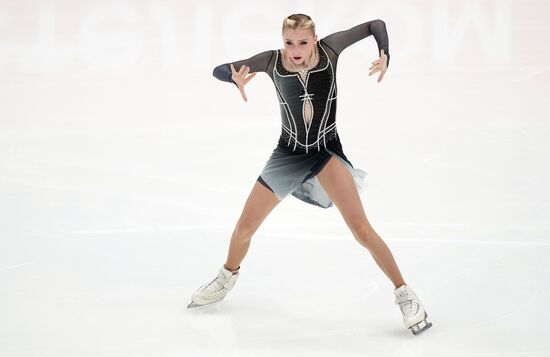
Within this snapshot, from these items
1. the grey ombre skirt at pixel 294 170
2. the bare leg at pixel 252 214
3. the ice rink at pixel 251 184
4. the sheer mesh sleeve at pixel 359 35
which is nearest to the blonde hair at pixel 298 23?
the sheer mesh sleeve at pixel 359 35

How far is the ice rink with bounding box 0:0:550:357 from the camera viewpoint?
5.36 metres

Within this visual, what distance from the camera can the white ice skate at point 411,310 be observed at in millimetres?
5152

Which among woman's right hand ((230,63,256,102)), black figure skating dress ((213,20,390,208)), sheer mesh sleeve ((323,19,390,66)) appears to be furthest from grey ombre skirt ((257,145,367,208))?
sheer mesh sleeve ((323,19,390,66))

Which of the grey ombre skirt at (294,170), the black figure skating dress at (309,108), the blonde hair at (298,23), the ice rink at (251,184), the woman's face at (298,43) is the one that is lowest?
the ice rink at (251,184)

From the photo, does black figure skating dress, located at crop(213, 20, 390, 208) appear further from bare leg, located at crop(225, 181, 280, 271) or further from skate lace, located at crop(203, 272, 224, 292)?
skate lace, located at crop(203, 272, 224, 292)

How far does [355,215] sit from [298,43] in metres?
0.98

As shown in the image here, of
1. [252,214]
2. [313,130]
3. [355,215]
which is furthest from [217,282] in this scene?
[313,130]

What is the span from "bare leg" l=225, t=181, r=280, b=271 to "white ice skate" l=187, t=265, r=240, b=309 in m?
0.13

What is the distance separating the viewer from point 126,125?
9398 mm

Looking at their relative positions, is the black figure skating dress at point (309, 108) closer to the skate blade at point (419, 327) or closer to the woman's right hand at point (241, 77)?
the woman's right hand at point (241, 77)

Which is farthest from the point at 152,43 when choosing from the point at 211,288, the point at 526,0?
the point at 211,288

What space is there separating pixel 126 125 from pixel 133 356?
480 cm

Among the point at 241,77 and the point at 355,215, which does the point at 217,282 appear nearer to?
the point at 355,215

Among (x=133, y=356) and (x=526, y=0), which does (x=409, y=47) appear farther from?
(x=133, y=356)
